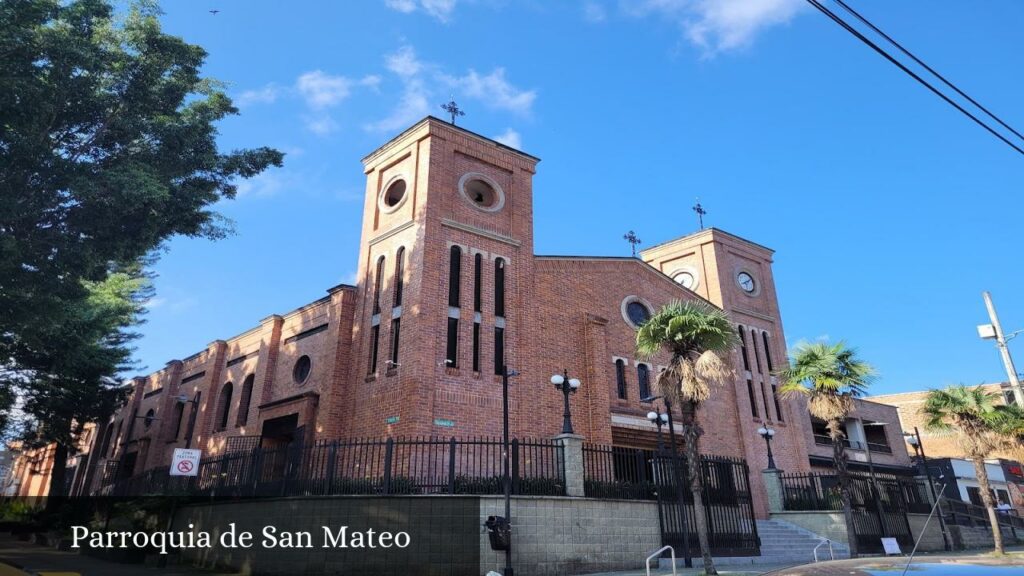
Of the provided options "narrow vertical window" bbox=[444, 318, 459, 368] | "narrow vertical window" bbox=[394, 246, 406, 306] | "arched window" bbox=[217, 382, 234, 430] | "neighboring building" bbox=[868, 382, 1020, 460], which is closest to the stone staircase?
"narrow vertical window" bbox=[444, 318, 459, 368]

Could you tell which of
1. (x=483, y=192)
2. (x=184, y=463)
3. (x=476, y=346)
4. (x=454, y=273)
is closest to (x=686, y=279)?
(x=483, y=192)

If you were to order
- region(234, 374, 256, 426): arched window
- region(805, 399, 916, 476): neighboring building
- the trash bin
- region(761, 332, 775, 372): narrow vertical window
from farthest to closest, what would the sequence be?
region(805, 399, 916, 476): neighboring building, region(761, 332, 775, 372): narrow vertical window, region(234, 374, 256, 426): arched window, the trash bin

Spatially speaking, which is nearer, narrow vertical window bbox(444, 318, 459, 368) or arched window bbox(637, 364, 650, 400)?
narrow vertical window bbox(444, 318, 459, 368)

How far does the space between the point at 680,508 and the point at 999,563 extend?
12378 mm

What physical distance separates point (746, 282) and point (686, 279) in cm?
329

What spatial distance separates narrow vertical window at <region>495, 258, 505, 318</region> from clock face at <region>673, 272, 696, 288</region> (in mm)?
13709

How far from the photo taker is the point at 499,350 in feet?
71.8

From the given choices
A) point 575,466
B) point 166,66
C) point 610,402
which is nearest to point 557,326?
point 610,402

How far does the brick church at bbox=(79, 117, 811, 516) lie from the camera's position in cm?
2052

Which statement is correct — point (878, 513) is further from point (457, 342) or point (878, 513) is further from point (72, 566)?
point (72, 566)

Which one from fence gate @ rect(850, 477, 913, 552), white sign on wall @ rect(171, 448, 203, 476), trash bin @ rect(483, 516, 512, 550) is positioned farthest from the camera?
fence gate @ rect(850, 477, 913, 552)

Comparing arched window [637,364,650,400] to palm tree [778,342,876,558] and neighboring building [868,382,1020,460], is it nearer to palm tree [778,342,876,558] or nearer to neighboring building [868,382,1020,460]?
palm tree [778,342,876,558]

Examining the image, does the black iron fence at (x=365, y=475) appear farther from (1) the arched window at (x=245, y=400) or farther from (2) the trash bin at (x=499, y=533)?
(1) the arched window at (x=245, y=400)

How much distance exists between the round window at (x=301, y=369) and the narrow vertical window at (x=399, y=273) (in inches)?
213
